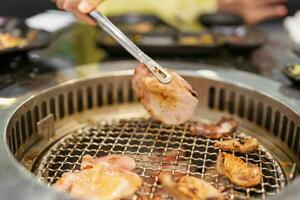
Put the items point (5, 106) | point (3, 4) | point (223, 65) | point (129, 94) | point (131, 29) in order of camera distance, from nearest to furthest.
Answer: point (5, 106) → point (129, 94) → point (223, 65) → point (131, 29) → point (3, 4)

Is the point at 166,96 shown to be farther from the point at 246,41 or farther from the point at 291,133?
the point at 246,41

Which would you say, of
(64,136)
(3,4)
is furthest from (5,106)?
(3,4)

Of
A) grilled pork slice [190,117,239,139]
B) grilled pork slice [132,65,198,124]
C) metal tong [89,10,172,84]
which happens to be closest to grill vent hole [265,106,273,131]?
grilled pork slice [190,117,239,139]

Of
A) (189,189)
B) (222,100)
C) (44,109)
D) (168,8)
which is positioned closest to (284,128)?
(222,100)

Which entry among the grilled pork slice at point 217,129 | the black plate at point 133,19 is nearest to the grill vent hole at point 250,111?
the grilled pork slice at point 217,129

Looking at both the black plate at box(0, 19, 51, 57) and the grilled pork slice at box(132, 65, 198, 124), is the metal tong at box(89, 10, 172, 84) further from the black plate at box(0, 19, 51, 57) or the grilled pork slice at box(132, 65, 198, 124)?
the black plate at box(0, 19, 51, 57)

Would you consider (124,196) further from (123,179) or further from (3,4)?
(3,4)

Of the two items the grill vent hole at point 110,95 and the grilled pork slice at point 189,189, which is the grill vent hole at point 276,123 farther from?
the grill vent hole at point 110,95
